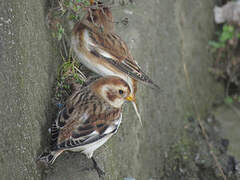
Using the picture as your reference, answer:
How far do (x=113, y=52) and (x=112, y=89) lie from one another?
1.80 feet

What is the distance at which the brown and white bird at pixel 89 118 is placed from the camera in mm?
3013

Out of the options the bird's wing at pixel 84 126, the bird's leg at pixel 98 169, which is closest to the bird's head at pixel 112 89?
the bird's wing at pixel 84 126

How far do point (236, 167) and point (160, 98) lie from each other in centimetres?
129


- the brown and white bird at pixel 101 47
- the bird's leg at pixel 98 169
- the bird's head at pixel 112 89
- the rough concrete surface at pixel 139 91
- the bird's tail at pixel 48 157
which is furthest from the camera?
the brown and white bird at pixel 101 47

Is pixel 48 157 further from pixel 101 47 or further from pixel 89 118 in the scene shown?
pixel 101 47

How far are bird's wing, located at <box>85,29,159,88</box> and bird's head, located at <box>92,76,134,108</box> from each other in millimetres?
422

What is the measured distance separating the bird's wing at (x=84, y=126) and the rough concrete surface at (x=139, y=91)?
212mm

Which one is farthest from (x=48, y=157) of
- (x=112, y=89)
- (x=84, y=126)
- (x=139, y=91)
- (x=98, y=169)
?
(x=139, y=91)

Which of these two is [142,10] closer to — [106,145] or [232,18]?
[106,145]

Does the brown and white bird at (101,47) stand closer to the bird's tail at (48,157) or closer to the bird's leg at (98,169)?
the bird's leg at (98,169)

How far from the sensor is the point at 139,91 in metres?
4.44

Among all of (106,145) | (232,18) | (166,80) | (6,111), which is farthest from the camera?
(232,18)

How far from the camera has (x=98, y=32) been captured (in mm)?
3863

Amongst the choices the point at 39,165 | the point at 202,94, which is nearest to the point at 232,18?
the point at 202,94
